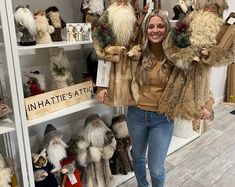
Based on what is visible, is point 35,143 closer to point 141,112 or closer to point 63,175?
point 63,175

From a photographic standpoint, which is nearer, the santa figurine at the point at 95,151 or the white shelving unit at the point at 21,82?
the white shelving unit at the point at 21,82

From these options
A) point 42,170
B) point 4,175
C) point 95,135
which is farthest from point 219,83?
point 4,175

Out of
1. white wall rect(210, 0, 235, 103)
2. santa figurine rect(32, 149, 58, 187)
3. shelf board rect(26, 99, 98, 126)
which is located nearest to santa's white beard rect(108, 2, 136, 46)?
shelf board rect(26, 99, 98, 126)

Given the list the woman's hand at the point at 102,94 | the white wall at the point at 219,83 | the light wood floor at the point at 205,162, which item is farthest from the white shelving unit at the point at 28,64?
the white wall at the point at 219,83

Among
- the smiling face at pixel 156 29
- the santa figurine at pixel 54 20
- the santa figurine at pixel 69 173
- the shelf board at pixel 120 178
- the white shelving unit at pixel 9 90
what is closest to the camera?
the white shelving unit at pixel 9 90

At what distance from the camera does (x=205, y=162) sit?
94.3 inches

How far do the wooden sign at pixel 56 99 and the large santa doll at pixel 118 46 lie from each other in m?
0.21

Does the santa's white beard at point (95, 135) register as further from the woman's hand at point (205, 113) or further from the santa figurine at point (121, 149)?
the woman's hand at point (205, 113)

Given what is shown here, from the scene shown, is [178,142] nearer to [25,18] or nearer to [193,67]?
[193,67]

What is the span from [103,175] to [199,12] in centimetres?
131

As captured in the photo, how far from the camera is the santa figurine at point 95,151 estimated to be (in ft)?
6.16

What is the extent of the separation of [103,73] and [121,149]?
752 millimetres

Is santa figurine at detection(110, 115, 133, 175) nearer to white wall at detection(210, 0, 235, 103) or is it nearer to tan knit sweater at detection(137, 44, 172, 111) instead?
tan knit sweater at detection(137, 44, 172, 111)

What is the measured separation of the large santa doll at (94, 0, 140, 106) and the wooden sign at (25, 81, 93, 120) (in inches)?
8.2
